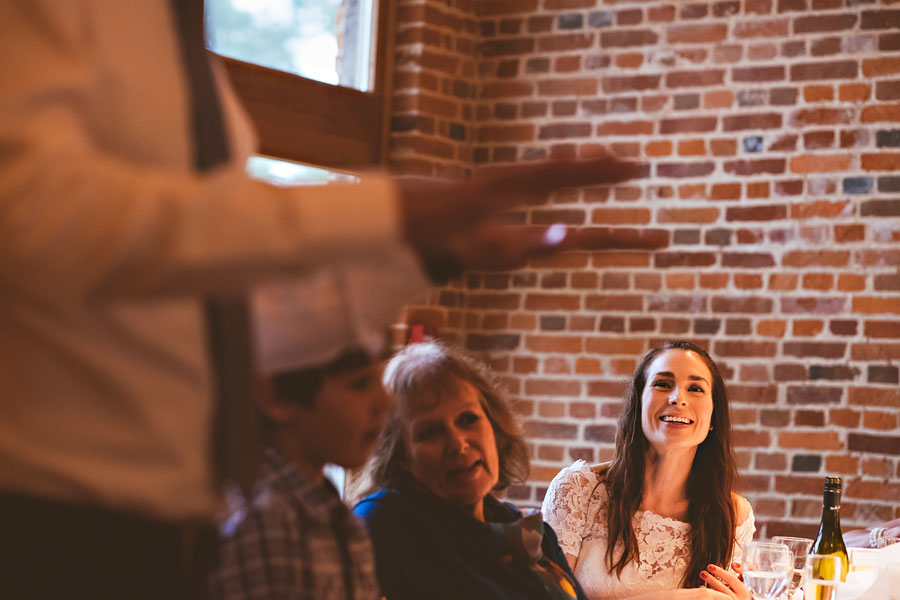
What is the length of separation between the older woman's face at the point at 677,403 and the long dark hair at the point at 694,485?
0.04 meters

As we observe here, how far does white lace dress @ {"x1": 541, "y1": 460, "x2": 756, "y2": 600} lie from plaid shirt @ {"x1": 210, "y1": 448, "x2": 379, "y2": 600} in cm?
155

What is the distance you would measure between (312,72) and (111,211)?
326cm

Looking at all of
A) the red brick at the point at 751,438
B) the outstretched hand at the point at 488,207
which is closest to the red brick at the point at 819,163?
the red brick at the point at 751,438

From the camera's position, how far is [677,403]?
2646mm

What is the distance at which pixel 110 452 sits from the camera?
66 centimetres

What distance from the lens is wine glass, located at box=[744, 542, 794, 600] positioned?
1.97m

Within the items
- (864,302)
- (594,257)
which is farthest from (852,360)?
(594,257)

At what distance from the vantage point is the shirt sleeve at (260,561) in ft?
3.27

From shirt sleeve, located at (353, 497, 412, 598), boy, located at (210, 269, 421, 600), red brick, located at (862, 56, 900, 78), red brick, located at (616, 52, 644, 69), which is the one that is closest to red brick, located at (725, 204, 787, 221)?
red brick, located at (862, 56, 900, 78)

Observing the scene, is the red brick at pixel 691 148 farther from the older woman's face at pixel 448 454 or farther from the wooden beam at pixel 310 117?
the older woman's face at pixel 448 454

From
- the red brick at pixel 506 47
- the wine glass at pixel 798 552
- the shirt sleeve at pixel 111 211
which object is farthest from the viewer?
the red brick at pixel 506 47

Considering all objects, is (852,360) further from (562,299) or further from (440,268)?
(440,268)

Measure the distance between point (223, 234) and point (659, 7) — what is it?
3.54m

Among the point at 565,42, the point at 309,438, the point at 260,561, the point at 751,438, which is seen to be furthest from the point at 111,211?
the point at 565,42
